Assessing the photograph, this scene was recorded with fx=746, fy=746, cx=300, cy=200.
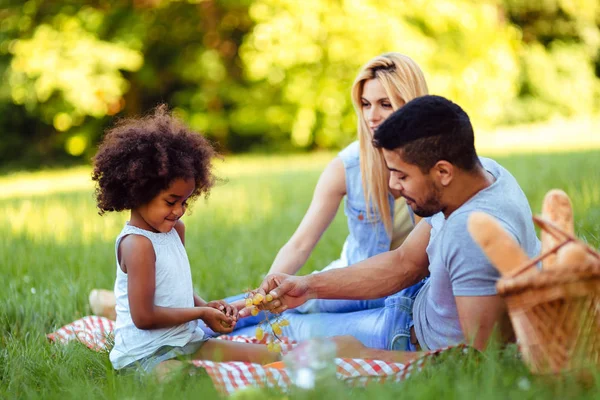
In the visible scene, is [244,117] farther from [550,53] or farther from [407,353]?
[407,353]

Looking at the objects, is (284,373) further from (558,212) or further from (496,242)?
(558,212)

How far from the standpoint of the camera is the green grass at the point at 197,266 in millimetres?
2518

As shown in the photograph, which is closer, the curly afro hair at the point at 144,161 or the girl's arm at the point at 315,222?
the curly afro hair at the point at 144,161

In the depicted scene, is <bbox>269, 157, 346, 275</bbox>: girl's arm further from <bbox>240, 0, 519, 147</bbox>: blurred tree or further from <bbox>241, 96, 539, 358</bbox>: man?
<bbox>240, 0, 519, 147</bbox>: blurred tree

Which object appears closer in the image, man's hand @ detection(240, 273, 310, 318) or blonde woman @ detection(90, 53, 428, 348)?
man's hand @ detection(240, 273, 310, 318)

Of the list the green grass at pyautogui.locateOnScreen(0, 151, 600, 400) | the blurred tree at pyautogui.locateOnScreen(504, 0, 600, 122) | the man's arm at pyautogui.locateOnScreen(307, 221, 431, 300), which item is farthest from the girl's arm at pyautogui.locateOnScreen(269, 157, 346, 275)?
the blurred tree at pyautogui.locateOnScreen(504, 0, 600, 122)

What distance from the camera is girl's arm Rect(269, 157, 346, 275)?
4.00 m

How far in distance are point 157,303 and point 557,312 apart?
5.46 ft

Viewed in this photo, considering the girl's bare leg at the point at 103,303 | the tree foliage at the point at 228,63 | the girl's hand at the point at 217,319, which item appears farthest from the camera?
the tree foliage at the point at 228,63

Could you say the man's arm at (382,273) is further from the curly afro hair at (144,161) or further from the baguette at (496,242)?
the baguette at (496,242)

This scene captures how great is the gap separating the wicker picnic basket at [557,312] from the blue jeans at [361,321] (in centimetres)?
116

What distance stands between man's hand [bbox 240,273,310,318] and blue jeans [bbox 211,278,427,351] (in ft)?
1.61

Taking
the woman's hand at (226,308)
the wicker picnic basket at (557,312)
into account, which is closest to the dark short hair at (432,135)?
the wicker picnic basket at (557,312)

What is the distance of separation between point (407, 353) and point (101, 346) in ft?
4.85
